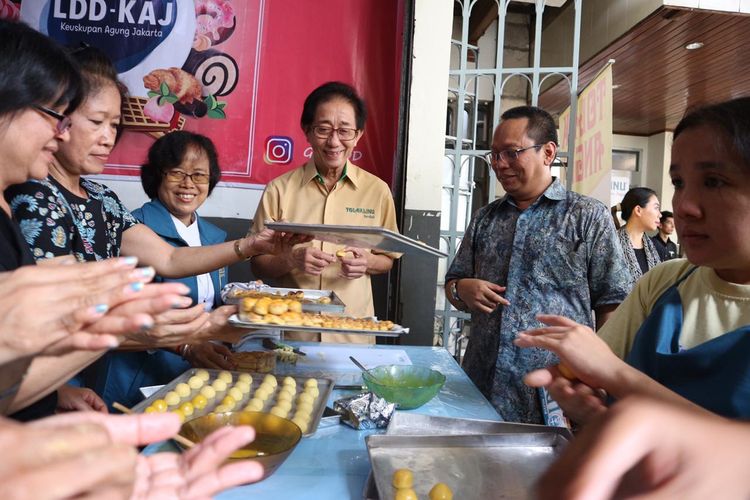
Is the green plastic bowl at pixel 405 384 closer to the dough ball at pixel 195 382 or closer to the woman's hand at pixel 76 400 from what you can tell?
the dough ball at pixel 195 382

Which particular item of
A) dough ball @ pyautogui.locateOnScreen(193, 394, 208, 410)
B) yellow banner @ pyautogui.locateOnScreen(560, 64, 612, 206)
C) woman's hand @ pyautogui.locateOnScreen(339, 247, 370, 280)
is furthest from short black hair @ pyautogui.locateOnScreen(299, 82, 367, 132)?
dough ball @ pyautogui.locateOnScreen(193, 394, 208, 410)

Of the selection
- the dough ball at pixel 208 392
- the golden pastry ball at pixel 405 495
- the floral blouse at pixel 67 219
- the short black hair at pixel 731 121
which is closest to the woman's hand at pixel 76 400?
the dough ball at pixel 208 392

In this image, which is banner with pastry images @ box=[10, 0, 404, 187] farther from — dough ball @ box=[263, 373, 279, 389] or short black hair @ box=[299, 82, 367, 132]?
dough ball @ box=[263, 373, 279, 389]

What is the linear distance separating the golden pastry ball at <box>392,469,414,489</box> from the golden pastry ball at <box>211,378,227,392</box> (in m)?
0.77

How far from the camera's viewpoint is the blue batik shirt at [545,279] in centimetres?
229

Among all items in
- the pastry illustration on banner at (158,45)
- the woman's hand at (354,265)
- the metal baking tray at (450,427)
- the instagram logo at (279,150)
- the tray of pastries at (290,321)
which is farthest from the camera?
the instagram logo at (279,150)

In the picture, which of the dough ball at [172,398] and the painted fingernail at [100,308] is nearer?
the painted fingernail at [100,308]

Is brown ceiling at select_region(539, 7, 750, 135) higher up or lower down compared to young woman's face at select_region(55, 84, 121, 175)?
higher up

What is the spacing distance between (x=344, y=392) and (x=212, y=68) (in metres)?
2.99

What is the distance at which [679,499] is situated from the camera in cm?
48

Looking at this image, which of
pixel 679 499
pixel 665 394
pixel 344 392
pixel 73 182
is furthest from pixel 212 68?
pixel 679 499

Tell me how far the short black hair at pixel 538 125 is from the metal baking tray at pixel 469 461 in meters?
1.57

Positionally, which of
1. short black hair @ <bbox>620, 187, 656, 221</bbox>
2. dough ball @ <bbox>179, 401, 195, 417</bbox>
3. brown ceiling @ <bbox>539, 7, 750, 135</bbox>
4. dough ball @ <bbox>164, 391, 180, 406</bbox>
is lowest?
dough ball @ <bbox>179, 401, 195, 417</bbox>

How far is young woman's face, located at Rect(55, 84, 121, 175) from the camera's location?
171 centimetres
